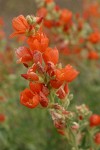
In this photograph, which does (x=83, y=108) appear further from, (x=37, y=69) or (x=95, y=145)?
(x=37, y=69)

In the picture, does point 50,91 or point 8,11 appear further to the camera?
point 8,11

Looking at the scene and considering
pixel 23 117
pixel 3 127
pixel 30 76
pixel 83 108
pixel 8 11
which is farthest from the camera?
pixel 8 11

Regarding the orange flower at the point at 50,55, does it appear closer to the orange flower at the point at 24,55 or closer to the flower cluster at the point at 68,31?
the orange flower at the point at 24,55

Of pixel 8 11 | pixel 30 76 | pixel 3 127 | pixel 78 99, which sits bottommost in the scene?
pixel 30 76

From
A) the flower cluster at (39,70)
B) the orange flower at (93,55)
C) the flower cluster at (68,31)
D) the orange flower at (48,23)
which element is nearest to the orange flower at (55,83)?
the flower cluster at (39,70)

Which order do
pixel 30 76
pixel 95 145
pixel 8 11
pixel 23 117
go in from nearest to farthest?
pixel 30 76
pixel 95 145
pixel 23 117
pixel 8 11

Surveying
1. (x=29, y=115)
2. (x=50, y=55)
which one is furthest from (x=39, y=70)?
(x=29, y=115)

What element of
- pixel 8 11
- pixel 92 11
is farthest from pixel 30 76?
pixel 8 11

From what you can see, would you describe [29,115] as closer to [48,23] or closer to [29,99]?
[48,23]
